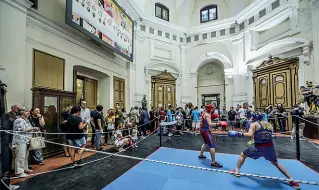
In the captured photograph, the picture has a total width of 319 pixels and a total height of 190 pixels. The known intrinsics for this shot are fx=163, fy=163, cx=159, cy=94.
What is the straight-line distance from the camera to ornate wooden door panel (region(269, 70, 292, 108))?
352 inches

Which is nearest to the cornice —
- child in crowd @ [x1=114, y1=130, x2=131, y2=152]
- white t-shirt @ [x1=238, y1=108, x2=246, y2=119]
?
child in crowd @ [x1=114, y1=130, x2=131, y2=152]

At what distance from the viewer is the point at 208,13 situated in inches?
551

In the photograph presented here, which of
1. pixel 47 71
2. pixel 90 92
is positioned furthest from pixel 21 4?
pixel 90 92

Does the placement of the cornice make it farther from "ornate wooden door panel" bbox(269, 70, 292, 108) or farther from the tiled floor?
"ornate wooden door panel" bbox(269, 70, 292, 108)

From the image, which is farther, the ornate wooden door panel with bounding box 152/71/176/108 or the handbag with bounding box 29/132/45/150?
the ornate wooden door panel with bounding box 152/71/176/108

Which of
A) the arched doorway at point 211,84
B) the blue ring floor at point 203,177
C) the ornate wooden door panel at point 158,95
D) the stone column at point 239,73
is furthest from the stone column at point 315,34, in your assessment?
the ornate wooden door panel at point 158,95

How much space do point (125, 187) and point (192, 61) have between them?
12.3 m

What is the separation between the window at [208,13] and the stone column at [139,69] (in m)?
6.06

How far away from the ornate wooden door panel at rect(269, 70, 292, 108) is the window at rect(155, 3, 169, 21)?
9.09 meters

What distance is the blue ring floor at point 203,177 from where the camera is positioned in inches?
118

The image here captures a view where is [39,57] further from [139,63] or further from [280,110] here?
[280,110]

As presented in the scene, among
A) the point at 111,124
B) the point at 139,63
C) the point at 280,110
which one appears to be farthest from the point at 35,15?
the point at 280,110

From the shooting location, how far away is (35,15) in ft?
16.5

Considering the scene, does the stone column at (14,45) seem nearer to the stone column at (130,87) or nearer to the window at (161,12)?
the stone column at (130,87)
